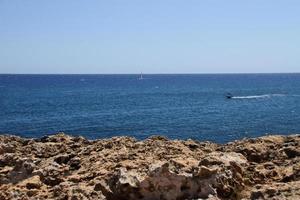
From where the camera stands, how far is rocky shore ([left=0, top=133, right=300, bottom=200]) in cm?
1220

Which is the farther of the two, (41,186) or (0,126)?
(0,126)

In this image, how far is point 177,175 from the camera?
12.3 metres

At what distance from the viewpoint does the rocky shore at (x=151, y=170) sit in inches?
480

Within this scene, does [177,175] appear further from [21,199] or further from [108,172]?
[21,199]

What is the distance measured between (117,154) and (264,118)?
240ft

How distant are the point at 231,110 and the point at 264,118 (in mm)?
18260

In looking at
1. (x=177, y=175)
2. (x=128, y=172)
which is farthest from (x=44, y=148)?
(x=177, y=175)

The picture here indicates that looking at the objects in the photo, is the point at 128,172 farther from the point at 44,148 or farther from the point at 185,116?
the point at 185,116

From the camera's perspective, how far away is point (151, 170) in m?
12.4

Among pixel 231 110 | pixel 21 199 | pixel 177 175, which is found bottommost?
pixel 231 110

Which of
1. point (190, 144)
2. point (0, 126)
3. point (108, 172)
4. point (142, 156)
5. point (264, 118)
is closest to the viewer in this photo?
point (108, 172)

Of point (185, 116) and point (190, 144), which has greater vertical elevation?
point (190, 144)

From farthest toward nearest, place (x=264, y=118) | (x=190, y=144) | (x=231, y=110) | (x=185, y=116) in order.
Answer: (x=231, y=110) → (x=185, y=116) → (x=264, y=118) → (x=190, y=144)

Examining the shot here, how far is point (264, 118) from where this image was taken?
85312 mm
